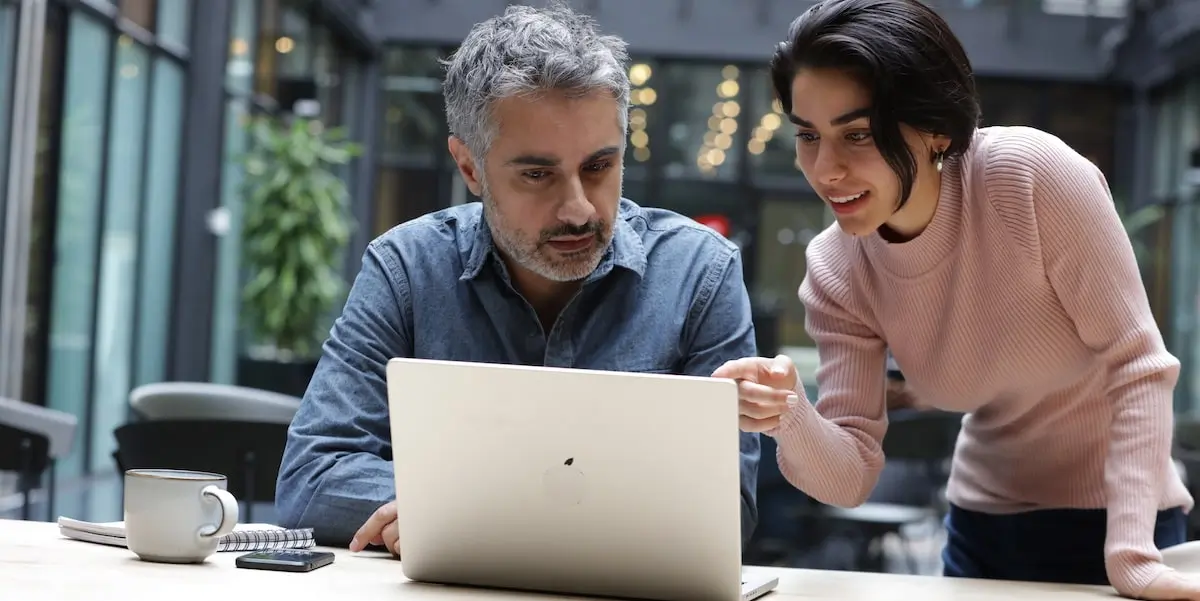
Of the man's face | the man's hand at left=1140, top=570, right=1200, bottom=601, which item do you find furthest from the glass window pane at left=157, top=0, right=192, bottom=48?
the man's hand at left=1140, top=570, right=1200, bottom=601

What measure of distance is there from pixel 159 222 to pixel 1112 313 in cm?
780

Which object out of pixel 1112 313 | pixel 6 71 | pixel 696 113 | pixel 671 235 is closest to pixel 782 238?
pixel 696 113

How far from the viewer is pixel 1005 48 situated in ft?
42.7

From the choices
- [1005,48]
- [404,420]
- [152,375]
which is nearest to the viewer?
[404,420]

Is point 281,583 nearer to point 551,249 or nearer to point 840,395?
point 551,249

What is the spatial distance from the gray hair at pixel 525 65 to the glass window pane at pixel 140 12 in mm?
6329

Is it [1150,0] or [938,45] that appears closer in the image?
[938,45]

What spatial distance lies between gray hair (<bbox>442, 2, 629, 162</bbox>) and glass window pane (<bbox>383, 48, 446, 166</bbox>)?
456 inches

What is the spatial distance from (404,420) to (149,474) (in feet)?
1.17

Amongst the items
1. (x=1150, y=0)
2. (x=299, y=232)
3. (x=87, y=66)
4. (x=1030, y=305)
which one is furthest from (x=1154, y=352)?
(x=1150, y=0)

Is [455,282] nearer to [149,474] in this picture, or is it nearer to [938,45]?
[149,474]

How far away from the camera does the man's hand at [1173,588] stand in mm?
1477

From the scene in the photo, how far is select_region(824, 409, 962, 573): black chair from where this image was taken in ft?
14.8

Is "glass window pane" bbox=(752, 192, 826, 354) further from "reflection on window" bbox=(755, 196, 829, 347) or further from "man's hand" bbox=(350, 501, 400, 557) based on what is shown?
"man's hand" bbox=(350, 501, 400, 557)
